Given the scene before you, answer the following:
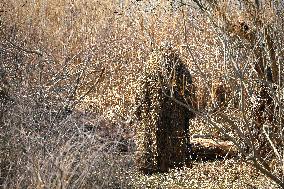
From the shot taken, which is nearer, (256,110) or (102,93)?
(256,110)

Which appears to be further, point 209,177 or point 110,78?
point 110,78

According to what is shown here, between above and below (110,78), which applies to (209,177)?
below

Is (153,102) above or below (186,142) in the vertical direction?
above

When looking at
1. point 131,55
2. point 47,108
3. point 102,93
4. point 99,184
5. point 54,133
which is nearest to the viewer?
point 99,184

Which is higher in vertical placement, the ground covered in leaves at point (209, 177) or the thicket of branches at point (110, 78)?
the thicket of branches at point (110, 78)

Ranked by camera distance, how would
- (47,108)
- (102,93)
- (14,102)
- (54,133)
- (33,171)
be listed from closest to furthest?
(33,171) < (54,133) < (14,102) < (47,108) < (102,93)

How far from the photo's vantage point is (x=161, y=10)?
12.7 m

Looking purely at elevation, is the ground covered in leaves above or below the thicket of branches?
below

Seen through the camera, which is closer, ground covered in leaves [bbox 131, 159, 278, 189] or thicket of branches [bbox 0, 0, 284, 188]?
thicket of branches [bbox 0, 0, 284, 188]

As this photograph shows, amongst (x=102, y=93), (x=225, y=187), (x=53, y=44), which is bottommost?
(x=225, y=187)

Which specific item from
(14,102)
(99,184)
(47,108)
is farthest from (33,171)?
(47,108)

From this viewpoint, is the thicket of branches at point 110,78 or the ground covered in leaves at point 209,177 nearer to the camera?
the thicket of branches at point 110,78

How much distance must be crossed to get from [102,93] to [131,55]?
1.26 m

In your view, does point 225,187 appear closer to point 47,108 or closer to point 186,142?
point 186,142
